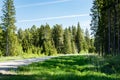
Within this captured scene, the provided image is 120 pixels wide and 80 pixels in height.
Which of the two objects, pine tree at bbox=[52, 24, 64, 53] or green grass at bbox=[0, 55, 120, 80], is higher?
pine tree at bbox=[52, 24, 64, 53]

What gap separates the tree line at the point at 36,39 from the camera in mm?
77812

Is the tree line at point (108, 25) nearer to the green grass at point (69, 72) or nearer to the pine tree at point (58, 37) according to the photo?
the green grass at point (69, 72)

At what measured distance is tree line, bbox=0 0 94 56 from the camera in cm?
7781

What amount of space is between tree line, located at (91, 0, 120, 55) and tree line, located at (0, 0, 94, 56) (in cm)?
1797

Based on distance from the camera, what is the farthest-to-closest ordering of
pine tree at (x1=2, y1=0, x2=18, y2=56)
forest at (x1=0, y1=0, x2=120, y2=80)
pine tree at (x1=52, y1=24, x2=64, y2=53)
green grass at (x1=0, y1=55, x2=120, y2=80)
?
pine tree at (x1=52, y1=24, x2=64, y2=53) → pine tree at (x1=2, y1=0, x2=18, y2=56) → forest at (x1=0, y1=0, x2=120, y2=80) → green grass at (x1=0, y1=55, x2=120, y2=80)

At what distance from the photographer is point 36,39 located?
119625 millimetres

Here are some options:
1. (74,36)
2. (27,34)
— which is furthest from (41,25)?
(74,36)

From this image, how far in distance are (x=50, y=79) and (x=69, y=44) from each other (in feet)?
358

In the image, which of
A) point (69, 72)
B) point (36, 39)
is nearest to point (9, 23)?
point (36, 39)

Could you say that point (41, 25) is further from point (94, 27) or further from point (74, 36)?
point (94, 27)

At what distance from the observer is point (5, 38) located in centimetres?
7862

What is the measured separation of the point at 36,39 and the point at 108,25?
220ft

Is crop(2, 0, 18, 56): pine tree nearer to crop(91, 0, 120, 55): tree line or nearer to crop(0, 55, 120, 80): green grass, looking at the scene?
crop(91, 0, 120, 55): tree line

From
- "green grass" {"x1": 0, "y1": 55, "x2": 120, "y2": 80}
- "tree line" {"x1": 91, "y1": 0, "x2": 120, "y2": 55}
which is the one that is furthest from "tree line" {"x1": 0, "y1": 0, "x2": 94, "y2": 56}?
"green grass" {"x1": 0, "y1": 55, "x2": 120, "y2": 80}
